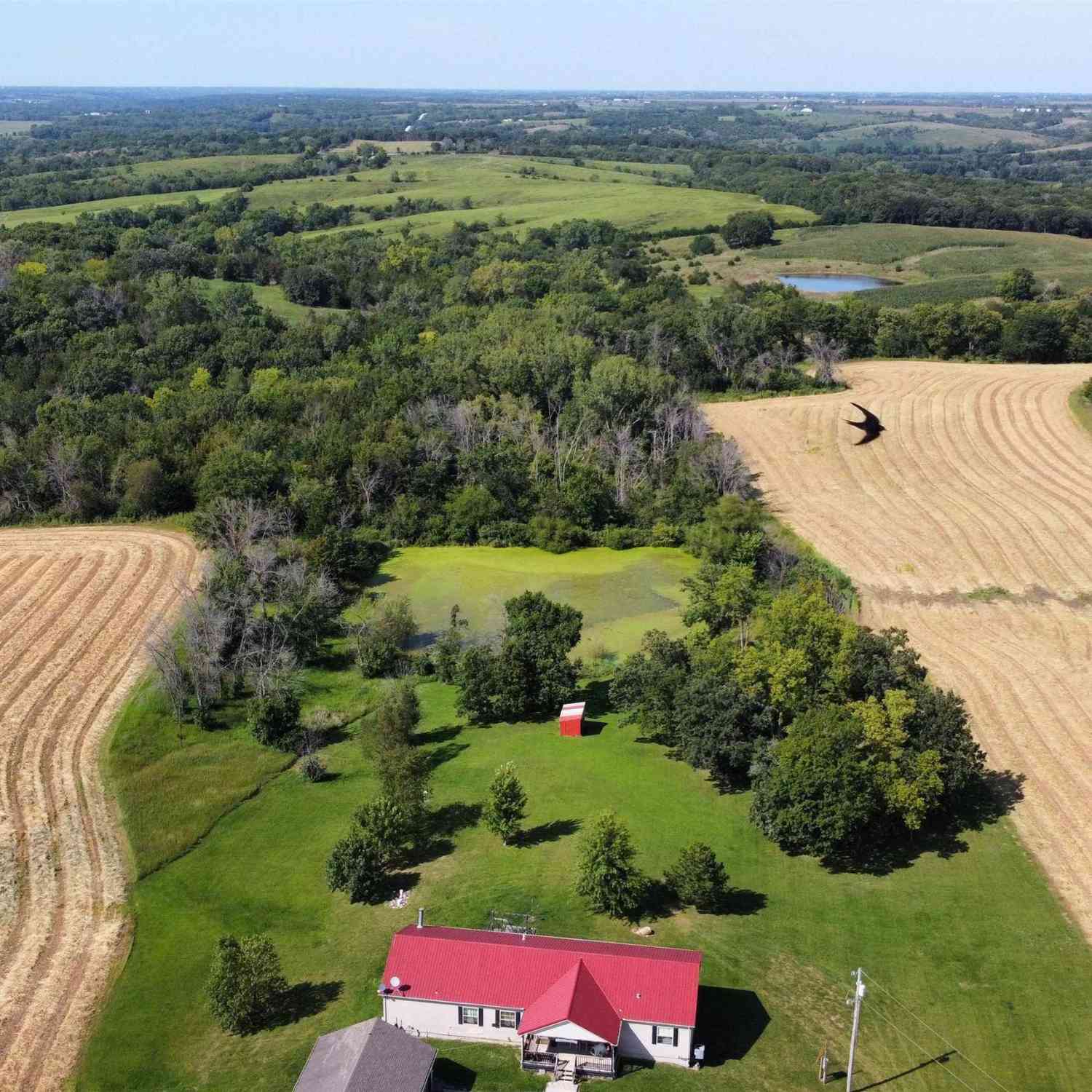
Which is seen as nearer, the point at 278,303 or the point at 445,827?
the point at 445,827

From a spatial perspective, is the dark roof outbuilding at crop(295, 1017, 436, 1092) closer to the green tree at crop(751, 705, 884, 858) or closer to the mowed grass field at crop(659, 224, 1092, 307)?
the green tree at crop(751, 705, 884, 858)

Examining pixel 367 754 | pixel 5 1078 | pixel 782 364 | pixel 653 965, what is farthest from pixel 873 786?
pixel 782 364

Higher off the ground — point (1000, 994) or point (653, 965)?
point (653, 965)

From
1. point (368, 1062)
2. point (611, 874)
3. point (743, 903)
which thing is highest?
point (368, 1062)

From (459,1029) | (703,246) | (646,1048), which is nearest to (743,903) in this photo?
(646,1048)

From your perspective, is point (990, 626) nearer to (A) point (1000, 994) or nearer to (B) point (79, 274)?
(A) point (1000, 994)

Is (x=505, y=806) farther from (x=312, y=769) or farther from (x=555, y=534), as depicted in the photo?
(x=555, y=534)

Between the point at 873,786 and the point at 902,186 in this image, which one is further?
the point at 902,186
